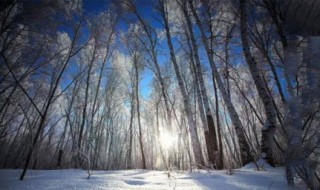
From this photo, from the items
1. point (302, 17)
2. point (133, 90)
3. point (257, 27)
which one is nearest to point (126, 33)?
point (133, 90)

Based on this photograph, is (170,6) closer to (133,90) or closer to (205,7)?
(205,7)

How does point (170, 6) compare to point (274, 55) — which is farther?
point (170, 6)

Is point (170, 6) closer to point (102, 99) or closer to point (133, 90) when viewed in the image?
point (133, 90)

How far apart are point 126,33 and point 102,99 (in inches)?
277

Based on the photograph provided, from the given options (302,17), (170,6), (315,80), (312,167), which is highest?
(170,6)

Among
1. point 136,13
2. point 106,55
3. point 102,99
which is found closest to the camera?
point 136,13

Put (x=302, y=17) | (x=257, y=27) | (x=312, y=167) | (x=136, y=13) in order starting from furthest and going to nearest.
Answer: (x=136, y=13) < (x=257, y=27) < (x=302, y=17) < (x=312, y=167)

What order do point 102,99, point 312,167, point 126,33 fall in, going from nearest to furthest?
1. point 312,167
2. point 126,33
3. point 102,99

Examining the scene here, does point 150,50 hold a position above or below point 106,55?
below

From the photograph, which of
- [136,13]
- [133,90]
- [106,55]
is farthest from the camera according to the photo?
[133,90]

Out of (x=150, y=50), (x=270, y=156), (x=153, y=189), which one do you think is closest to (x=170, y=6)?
(x=150, y=50)

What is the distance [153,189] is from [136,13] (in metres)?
8.10

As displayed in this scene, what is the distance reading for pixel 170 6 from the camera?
870cm

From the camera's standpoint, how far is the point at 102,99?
15.9 metres
